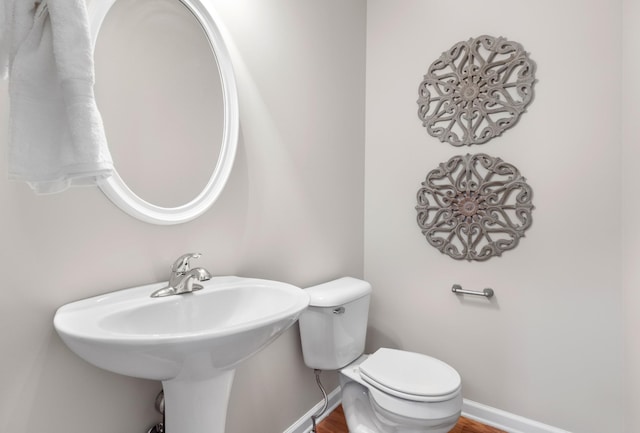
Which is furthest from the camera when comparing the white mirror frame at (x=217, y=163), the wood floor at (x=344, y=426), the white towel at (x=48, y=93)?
the wood floor at (x=344, y=426)

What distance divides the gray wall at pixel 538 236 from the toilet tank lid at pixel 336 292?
0.44 metres

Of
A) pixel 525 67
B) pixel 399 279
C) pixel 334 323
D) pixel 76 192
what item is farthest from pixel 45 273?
pixel 525 67

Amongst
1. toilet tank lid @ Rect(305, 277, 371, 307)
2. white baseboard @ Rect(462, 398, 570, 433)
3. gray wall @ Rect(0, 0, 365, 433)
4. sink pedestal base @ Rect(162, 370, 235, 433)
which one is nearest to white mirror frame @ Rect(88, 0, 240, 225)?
gray wall @ Rect(0, 0, 365, 433)

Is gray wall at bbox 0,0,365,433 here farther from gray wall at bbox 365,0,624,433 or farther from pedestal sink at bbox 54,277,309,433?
gray wall at bbox 365,0,624,433

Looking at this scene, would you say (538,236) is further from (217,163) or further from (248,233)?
(217,163)

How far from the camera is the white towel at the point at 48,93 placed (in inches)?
23.3

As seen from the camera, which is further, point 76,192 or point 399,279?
point 399,279

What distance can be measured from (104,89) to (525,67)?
1760 millimetres

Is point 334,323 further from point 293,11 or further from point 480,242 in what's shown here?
point 293,11

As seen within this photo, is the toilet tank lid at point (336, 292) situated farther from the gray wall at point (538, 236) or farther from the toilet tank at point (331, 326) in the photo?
the gray wall at point (538, 236)

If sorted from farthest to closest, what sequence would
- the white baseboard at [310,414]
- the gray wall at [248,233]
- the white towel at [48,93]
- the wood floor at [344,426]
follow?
the wood floor at [344,426] → the white baseboard at [310,414] → the gray wall at [248,233] → the white towel at [48,93]

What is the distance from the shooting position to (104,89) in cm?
95

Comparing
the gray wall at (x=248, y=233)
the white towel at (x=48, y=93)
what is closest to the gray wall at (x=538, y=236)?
the gray wall at (x=248, y=233)

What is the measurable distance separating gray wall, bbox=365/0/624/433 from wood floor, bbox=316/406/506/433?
13cm
